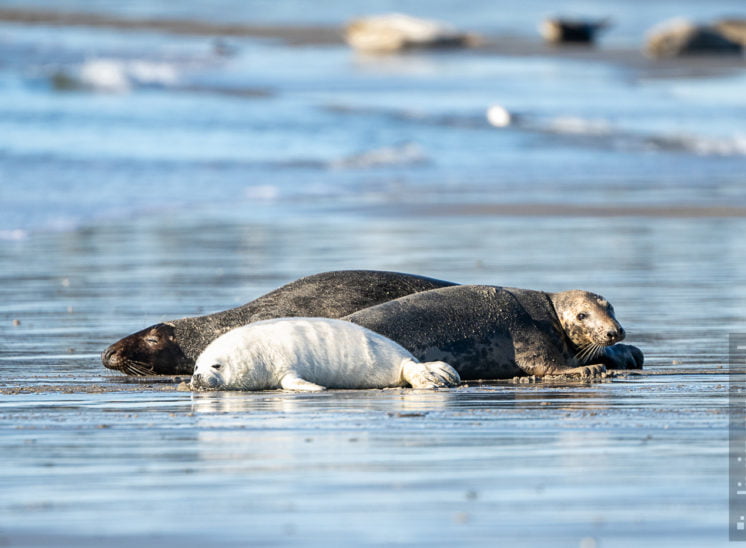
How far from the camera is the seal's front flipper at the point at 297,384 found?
6.76 metres

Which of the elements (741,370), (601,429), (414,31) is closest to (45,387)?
(601,429)

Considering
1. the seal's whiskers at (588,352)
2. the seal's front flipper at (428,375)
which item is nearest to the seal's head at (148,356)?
the seal's front flipper at (428,375)

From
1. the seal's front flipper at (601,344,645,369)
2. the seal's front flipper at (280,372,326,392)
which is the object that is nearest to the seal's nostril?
the seal's front flipper at (280,372,326,392)

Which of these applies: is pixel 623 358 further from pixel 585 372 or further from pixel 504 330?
pixel 504 330

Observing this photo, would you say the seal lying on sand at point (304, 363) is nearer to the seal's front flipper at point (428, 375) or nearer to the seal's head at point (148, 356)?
the seal's front flipper at point (428, 375)

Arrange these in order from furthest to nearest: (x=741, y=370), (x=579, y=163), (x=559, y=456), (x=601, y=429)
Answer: (x=579, y=163), (x=741, y=370), (x=601, y=429), (x=559, y=456)

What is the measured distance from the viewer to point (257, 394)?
6.75m

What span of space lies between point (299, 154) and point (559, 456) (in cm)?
1867

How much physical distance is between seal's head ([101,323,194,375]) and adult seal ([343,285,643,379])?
94cm

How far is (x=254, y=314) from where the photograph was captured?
8.02 m

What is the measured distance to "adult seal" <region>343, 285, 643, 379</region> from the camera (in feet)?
24.4

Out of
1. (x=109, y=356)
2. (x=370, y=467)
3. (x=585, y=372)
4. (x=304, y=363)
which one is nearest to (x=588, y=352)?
(x=585, y=372)

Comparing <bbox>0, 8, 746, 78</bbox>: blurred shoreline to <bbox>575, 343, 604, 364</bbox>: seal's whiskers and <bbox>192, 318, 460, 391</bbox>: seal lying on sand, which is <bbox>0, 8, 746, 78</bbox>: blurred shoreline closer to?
<bbox>575, 343, 604, 364</bbox>: seal's whiskers

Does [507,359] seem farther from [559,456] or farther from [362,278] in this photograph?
[559,456]
